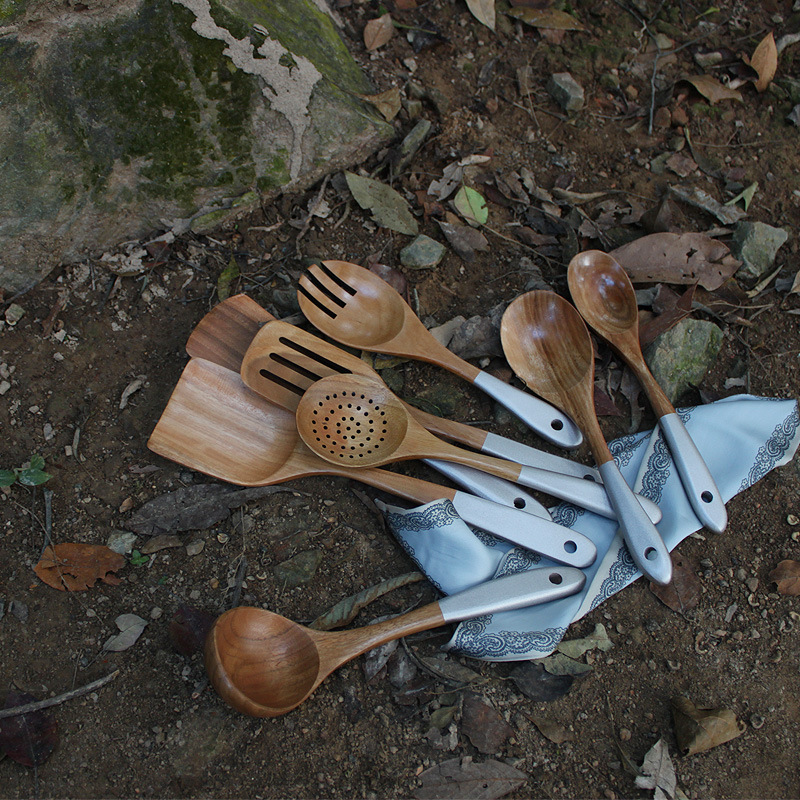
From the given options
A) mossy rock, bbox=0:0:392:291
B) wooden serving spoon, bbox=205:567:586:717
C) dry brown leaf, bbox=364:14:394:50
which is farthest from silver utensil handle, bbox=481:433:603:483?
dry brown leaf, bbox=364:14:394:50

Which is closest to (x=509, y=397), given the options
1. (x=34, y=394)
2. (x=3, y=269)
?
(x=34, y=394)

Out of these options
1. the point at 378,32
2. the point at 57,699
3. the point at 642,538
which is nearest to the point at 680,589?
the point at 642,538

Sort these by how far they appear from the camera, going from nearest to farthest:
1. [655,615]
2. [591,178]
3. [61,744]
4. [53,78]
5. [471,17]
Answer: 1. [61,744]
2. [655,615]
3. [53,78]
4. [591,178]
5. [471,17]

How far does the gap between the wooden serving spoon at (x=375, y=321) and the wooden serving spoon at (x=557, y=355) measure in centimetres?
5

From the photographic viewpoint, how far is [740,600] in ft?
4.50

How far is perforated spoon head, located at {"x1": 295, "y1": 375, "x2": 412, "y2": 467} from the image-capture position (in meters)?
1.41

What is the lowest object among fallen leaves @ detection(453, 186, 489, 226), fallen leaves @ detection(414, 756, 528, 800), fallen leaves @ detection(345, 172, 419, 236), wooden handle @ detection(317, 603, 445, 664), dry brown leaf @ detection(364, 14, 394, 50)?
fallen leaves @ detection(414, 756, 528, 800)

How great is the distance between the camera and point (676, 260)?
1.71m

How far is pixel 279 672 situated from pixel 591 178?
1492 millimetres

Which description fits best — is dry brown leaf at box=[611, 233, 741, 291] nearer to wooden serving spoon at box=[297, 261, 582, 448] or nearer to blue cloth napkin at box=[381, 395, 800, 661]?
blue cloth napkin at box=[381, 395, 800, 661]

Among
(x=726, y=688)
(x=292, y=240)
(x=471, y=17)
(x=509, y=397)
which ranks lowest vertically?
(x=726, y=688)

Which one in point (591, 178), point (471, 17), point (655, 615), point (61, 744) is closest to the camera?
point (61, 744)

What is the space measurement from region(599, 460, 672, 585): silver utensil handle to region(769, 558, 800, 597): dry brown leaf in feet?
0.82

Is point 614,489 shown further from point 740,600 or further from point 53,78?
point 53,78
